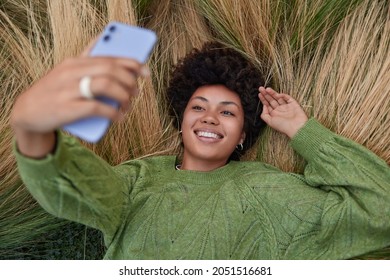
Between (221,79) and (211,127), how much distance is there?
0.16m

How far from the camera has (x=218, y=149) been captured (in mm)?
1447

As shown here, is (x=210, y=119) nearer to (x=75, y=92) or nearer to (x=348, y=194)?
(x=348, y=194)

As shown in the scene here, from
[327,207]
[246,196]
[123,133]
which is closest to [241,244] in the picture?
[246,196]

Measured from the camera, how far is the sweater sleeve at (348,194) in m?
1.34

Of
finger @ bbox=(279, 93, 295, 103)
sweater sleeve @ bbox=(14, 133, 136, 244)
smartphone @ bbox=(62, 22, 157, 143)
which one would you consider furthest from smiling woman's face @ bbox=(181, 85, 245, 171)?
smartphone @ bbox=(62, 22, 157, 143)

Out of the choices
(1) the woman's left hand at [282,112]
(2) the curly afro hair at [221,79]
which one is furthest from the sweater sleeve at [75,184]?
(1) the woman's left hand at [282,112]

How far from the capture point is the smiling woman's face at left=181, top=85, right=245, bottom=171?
144cm

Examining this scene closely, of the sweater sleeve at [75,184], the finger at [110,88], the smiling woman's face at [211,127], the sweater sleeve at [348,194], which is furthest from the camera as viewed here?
the smiling woman's face at [211,127]

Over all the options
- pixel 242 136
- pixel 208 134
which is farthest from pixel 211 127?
pixel 242 136

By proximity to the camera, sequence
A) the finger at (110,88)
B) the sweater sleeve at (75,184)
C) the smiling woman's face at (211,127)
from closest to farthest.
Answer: the finger at (110,88)
the sweater sleeve at (75,184)
the smiling woman's face at (211,127)

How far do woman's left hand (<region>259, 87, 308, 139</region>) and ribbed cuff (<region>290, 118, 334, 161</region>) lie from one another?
0.07 feet

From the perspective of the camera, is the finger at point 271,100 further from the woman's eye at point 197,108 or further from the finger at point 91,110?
the finger at point 91,110

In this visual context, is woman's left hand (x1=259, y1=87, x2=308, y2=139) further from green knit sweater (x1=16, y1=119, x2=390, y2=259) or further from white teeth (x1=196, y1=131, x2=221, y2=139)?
white teeth (x1=196, y1=131, x2=221, y2=139)
